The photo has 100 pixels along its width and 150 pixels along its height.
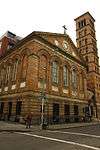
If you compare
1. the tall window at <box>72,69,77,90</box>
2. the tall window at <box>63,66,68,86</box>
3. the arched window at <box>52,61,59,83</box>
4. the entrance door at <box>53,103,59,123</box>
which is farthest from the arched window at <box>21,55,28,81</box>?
the tall window at <box>72,69,77,90</box>

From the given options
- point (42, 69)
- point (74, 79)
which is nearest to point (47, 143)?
point (42, 69)

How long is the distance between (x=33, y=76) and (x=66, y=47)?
12.1 metres

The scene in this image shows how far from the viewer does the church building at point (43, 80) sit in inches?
866

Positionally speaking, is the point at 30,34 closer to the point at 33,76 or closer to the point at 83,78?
the point at 33,76

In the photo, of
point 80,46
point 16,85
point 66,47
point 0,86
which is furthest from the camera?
point 80,46

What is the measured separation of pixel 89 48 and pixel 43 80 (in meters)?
32.0

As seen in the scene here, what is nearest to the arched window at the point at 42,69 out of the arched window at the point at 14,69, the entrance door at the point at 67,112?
the arched window at the point at 14,69

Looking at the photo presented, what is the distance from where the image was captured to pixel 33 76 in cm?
2233

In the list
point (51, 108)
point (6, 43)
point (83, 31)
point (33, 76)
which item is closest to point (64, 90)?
point (51, 108)

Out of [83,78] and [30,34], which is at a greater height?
[30,34]

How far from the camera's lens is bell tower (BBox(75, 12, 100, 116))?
45938 millimetres

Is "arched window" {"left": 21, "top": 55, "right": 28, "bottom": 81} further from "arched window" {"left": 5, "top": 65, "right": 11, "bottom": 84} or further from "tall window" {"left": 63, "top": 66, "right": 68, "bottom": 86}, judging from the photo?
"tall window" {"left": 63, "top": 66, "right": 68, "bottom": 86}

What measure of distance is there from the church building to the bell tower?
1227 centimetres

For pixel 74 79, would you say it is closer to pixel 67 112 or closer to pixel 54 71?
pixel 54 71
